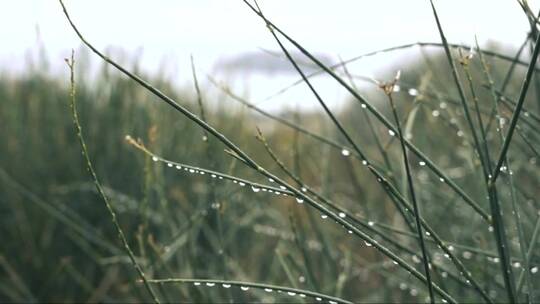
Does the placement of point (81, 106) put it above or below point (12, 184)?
above

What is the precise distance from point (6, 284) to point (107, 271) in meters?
0.27

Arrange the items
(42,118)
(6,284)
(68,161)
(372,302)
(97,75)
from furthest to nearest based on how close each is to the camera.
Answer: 1. (97,75)
2. (42,118)
3. (68,161)
4. (6,284)
5. (372,302)

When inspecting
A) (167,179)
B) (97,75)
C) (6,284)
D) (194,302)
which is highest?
(97,75)

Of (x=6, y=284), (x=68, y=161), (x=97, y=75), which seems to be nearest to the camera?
(x=6, y=284)

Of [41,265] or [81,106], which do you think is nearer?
[41,265]

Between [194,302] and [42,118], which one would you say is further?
[42,118]

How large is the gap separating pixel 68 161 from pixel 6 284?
1.74 feet

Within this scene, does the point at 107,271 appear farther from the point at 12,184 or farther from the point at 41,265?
the point at 12,184

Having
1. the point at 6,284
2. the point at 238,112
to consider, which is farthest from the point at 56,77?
the point at 6,284

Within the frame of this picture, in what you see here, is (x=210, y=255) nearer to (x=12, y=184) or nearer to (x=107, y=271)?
(x=107, y=271)

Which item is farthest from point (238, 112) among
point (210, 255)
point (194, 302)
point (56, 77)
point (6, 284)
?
point (194, 302)

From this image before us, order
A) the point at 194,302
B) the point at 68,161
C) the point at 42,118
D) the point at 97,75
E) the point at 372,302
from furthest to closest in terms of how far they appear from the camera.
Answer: the point at 97,75
the point at 42,118
the point at 68,161
the point at 372,302
the point at 194,302

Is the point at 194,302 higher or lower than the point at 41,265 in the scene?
higher

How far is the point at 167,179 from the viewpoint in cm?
273
